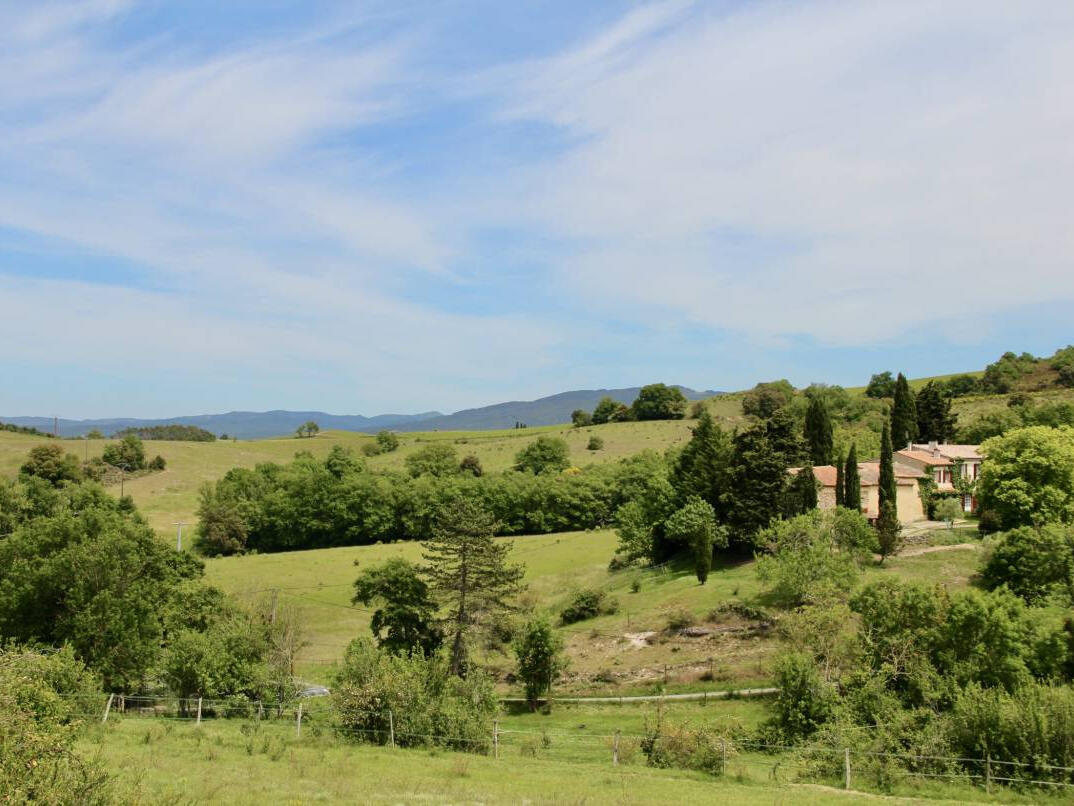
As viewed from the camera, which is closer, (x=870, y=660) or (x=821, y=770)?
(x=821, y=770)

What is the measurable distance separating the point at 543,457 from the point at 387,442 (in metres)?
38.2

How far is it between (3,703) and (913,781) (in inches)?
914

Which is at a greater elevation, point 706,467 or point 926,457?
point 926,457

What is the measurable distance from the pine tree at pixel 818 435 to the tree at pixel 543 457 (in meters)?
52.1

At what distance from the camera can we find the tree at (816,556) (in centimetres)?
4338

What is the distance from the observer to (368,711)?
2880 centimetres

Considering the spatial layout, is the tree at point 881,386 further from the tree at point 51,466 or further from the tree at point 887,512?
the tree at point 51,466

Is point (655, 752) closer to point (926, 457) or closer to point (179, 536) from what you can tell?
point (926, 457)

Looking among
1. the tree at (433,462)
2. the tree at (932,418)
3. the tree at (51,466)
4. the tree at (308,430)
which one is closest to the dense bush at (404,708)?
the tree at (932,418)

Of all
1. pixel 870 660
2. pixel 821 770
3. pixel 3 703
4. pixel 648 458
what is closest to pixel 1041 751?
pixel 821 770

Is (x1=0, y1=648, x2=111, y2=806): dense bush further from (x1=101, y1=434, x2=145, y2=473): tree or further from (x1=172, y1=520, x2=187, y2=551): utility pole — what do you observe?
(x1=101, y1=434, x2=145, y2=473): tree

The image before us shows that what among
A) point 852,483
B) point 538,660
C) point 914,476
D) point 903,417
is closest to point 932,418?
point 903,417

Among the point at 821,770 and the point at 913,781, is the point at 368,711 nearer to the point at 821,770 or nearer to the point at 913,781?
the point at 821,770

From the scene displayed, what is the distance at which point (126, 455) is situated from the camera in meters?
124
